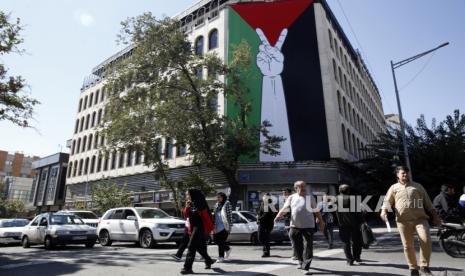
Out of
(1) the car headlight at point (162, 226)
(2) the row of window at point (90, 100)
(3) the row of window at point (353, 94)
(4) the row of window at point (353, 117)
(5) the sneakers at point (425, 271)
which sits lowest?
(5) the sneakers at point (425, 271)

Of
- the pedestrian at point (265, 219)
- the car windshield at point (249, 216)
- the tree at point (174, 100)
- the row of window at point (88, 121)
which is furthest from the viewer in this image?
the row of window at point (88, 121)

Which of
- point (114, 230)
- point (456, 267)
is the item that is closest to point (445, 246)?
point (456, 267)

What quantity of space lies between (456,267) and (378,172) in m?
22.0

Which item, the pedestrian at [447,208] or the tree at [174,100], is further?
the tree at [174,100]

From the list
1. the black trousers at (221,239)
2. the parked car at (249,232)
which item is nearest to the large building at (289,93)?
the parked car at (249,232)

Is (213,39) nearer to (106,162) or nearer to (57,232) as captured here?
(106,162)

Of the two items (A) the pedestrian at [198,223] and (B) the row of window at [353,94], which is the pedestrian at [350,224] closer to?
(A) the pedestrian at [198,223]

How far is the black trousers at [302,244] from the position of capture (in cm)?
675

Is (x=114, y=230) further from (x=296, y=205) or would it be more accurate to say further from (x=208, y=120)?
(x=296, y=205)

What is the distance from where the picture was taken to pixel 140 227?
1366cm

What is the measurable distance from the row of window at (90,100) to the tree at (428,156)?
33.8 metres

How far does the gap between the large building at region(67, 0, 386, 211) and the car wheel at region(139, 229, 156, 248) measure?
9370 millimetres

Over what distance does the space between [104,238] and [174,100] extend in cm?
801

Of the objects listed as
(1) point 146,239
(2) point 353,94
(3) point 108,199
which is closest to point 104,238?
(1) point 146,239
